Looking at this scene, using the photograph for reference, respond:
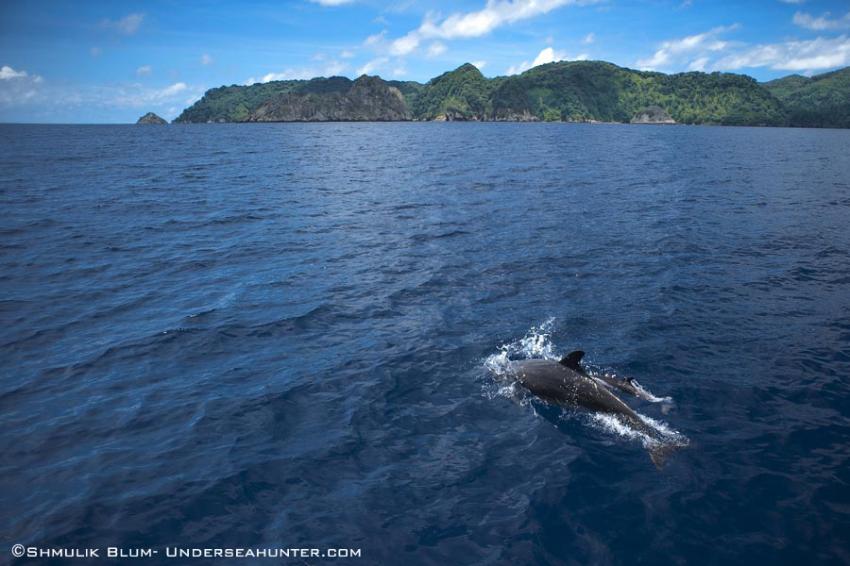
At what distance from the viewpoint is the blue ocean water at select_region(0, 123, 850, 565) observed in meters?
9.76

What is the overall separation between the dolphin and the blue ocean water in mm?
552

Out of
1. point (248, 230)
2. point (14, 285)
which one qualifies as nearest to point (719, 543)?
point (14, 285)

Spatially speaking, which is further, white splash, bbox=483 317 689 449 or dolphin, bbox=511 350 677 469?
dolphin, bbox=511 350 677 469

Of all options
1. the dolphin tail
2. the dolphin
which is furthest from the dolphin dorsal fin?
the dolphin tail

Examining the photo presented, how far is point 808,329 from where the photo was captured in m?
17.9

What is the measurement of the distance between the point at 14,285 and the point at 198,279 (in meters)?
7.97

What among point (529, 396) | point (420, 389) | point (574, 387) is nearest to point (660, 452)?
point (574, 387)

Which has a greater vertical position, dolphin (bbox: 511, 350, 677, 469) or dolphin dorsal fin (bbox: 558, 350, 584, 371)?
dolphin dorsal fin (bbox: 558, 350, 584, 371)

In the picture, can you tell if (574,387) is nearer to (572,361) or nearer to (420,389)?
(572,361)

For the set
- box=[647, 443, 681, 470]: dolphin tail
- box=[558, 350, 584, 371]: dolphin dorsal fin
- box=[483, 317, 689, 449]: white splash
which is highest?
box=[558, 350, 584, 371]: dolphin dorsal fin

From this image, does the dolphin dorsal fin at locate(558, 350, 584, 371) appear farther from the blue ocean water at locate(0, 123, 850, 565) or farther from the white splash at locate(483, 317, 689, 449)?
the blue ocean water at locate(0, 123, 850, 565)

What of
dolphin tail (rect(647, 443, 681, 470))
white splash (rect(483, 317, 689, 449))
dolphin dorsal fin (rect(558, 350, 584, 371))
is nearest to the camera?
dolphin tail (rect(647, 443, 681, 470))

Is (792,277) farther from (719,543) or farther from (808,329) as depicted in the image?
(719,543)

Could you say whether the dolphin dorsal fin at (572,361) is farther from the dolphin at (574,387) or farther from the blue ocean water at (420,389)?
the blue ocean water at (420,389)
